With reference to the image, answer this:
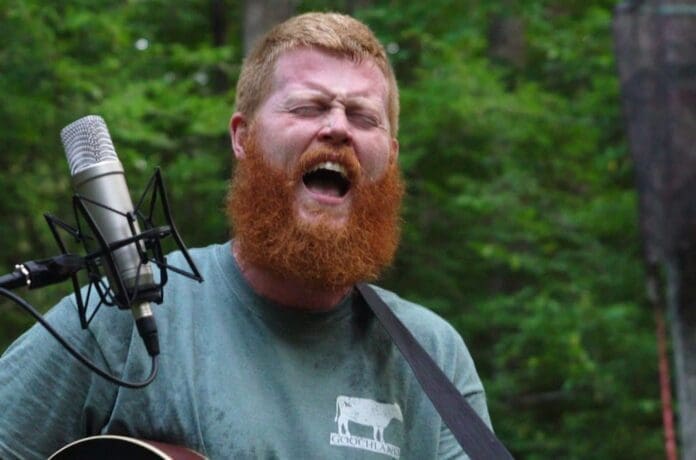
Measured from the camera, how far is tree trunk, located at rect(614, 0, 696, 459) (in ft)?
27.6

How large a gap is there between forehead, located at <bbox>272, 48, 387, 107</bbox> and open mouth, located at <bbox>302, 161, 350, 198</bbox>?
0.56 ft

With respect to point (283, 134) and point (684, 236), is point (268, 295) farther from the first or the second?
point (684, 236)

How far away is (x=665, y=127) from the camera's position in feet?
27.9

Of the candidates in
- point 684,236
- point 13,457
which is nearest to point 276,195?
point 13,457

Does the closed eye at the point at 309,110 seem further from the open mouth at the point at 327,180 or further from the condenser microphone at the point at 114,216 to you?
the condenser microphone at the point at 114,216

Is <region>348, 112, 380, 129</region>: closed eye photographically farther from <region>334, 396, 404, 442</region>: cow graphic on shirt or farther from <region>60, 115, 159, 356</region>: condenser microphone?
Answer: <region>60, 115, 159, 356</region>: condenser microphone

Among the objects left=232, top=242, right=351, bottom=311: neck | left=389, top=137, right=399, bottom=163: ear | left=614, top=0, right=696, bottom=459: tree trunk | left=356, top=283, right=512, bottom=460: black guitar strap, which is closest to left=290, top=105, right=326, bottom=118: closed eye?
left=389, top=137, right=399, bottom=163: ear

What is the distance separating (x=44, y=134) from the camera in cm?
→ 959

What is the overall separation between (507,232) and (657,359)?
5.44 ft

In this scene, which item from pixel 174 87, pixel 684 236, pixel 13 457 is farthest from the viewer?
pixel 174 87

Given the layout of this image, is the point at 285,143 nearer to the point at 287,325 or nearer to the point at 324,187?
the point at 324,187

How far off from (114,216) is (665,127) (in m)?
6.68

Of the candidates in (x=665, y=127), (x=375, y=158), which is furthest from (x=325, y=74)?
(x=665, y=127)

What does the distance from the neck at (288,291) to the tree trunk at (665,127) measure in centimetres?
569
